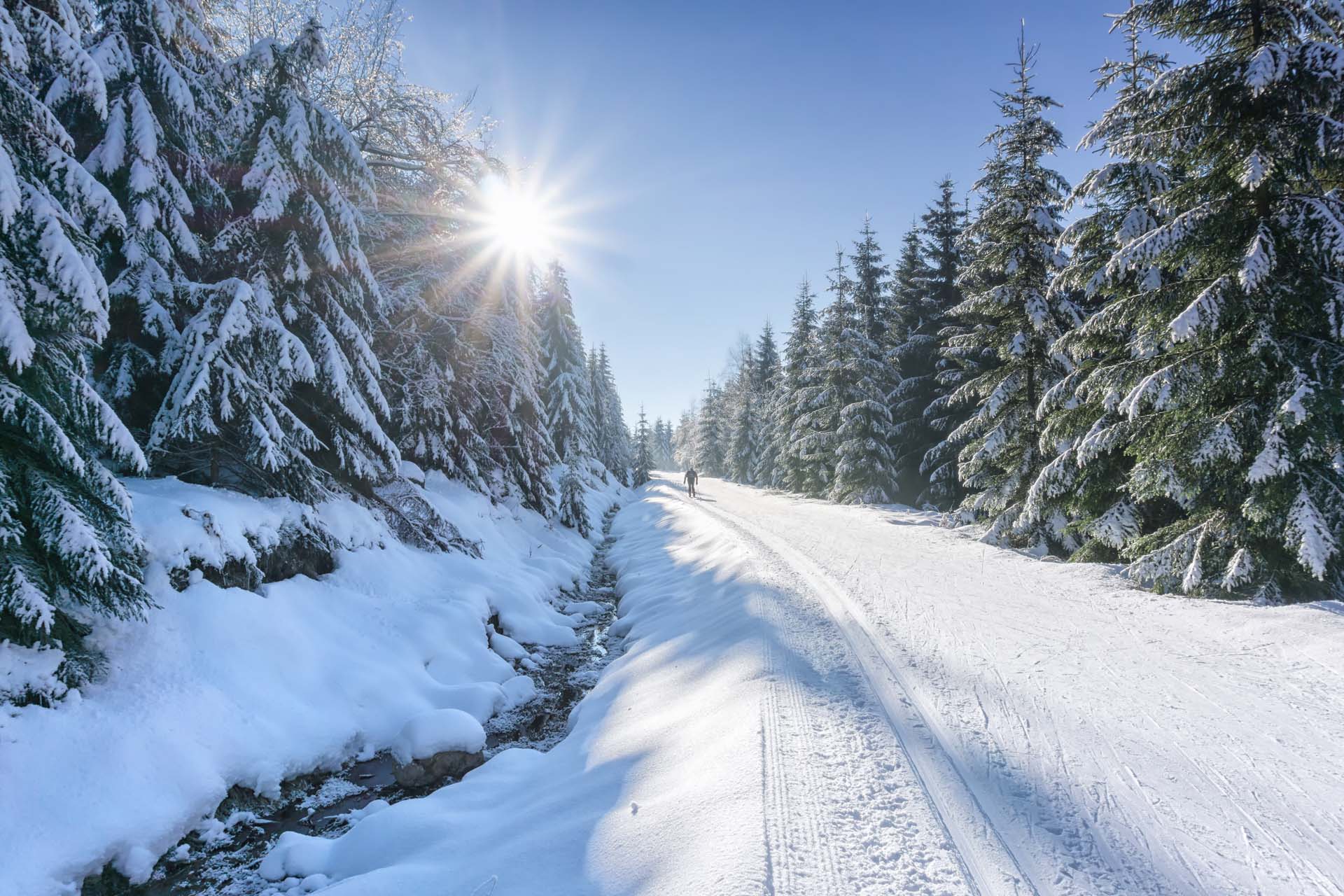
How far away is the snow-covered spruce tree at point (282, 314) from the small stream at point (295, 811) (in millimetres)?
3882

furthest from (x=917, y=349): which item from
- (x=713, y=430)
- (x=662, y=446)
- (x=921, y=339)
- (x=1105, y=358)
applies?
(x=662, y=446)

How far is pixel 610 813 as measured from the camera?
150 inches

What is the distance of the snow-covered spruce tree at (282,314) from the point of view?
6.77 meters

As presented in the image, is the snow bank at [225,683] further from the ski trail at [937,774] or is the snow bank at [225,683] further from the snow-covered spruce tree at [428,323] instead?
the ski trail at [937,774]

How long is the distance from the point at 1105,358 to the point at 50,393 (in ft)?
46.4

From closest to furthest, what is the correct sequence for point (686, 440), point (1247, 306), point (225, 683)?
point (225, 683) → point (1247, 306) → point (686, 440)

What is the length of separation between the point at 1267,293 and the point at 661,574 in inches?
425

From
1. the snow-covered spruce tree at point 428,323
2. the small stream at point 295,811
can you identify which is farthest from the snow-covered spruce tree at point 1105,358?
the snow-covered spruce tree at point 428,323

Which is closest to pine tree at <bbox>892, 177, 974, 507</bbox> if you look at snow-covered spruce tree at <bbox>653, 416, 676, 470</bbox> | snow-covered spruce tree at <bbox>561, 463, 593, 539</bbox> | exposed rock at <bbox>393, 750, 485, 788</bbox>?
snow-covered spruce tree at <bbox>561, 463, 593, 539</bbox>

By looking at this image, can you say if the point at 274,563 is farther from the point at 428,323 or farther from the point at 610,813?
the point at 428,323

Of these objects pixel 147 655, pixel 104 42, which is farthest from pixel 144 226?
pixel 147 655

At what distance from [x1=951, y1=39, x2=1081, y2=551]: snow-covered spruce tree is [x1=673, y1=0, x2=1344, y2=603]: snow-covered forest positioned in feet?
0.16

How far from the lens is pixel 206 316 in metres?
6.73

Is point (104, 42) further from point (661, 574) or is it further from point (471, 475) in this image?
point (661, 574)
